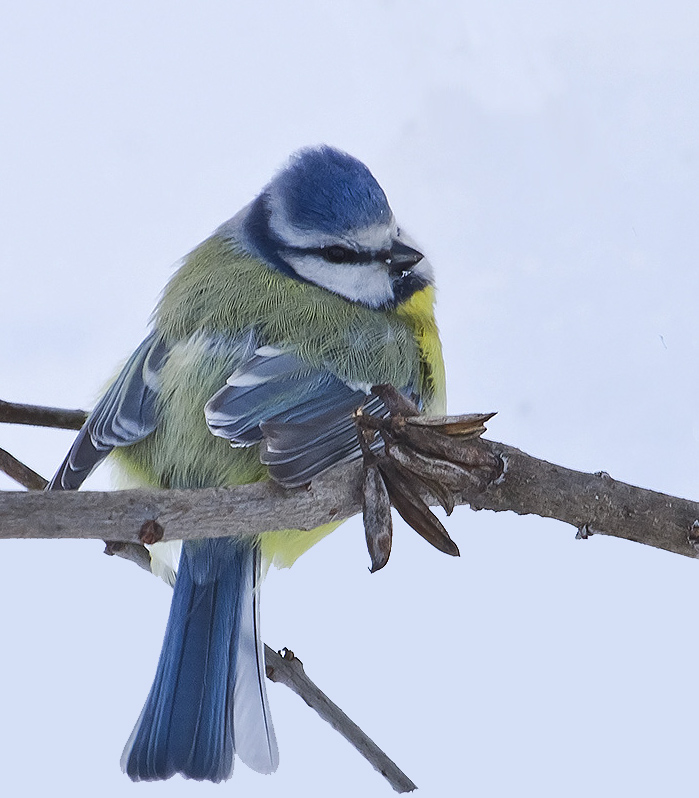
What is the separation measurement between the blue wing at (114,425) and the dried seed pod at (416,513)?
25 centimetres

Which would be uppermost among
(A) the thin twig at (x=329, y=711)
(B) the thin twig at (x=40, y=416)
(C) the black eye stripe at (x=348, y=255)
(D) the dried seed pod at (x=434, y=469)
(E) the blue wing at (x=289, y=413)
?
(C) the black eye stripe at (x=348, y=255)

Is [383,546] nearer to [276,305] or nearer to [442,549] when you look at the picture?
[442,549]

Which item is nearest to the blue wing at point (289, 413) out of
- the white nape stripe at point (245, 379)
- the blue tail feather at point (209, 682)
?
the white nape stripe at point (245, 379)

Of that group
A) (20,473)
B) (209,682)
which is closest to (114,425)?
(20,473)

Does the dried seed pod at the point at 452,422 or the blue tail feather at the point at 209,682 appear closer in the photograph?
the dried seed pod at the point at 452,422

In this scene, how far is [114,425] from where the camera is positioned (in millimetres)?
789

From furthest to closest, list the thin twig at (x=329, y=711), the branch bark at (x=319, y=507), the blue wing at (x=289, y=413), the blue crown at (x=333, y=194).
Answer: the blue crown at (x=333, y=194)
the thin twig at (x=329, y=711)
the blue wing at (x=289, y=413)
the branch bark at (x=319, y=507)

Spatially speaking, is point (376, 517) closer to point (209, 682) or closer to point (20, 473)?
point (209, 682)

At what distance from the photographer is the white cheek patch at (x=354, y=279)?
2.97 feet

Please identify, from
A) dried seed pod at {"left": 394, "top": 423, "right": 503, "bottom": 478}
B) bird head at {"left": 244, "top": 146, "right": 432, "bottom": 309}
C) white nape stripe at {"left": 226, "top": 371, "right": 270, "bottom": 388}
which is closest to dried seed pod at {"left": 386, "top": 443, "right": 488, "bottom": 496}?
dried seed pod at {"left": 394, "top": 423, "right": 503, "bottom": 478}

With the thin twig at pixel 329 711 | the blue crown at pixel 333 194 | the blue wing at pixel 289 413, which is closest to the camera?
the blue wing at pixel 289 413

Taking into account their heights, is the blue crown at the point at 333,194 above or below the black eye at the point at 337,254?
above

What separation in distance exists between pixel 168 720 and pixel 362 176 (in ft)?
1.68

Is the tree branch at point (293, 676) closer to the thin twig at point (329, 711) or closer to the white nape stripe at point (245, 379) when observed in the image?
the thin twig at point (329, 711)
